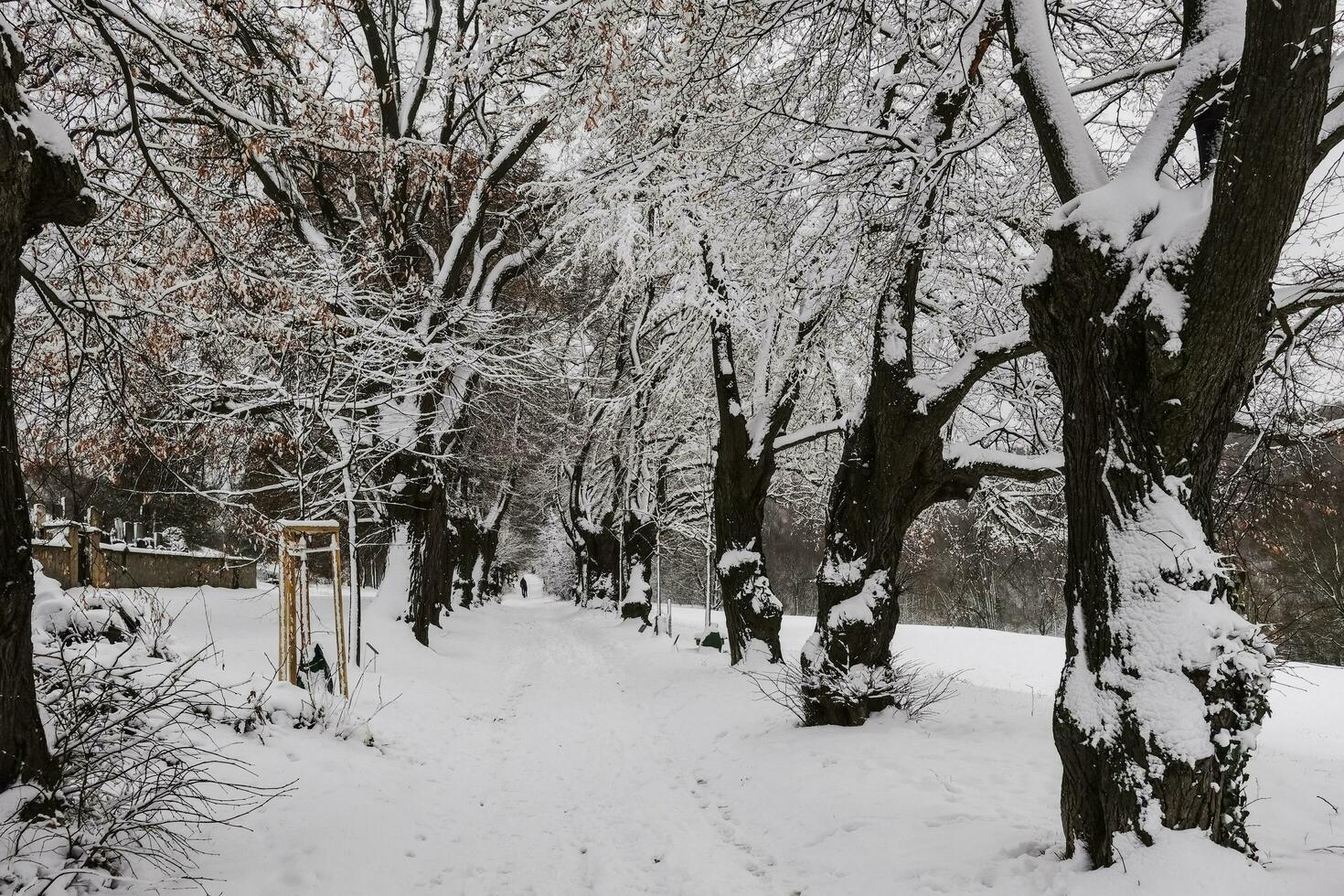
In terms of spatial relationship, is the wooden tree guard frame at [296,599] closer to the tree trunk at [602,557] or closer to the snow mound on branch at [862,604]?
the snow mound on branch at [862,604]

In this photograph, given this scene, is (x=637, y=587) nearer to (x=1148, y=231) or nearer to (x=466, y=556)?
(x=466, y=556)

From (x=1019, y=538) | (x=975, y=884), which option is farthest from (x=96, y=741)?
(x=1019, y=538)

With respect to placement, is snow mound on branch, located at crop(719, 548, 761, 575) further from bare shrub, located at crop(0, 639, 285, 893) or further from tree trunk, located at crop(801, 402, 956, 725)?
bare shrub, located at crop(0, 639, 285, 893)

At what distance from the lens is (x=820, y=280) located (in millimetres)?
7754

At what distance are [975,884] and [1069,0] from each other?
7.68 m

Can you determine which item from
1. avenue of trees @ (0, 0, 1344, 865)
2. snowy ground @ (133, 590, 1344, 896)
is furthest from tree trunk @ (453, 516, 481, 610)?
snowy ground @ (133, 590, 1344, 896)

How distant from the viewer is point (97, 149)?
4.83 m

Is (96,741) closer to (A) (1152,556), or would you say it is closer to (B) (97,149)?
(B) (97,149)

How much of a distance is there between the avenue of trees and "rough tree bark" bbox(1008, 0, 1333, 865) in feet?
0.06

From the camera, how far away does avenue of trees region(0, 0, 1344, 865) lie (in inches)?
126

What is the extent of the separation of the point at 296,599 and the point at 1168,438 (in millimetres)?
6984

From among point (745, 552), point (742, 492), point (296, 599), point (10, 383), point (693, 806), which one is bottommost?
point (693, 806)

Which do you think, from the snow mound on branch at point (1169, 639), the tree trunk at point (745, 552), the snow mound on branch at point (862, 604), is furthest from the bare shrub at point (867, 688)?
the snow mound on branch at point (1169, 639)

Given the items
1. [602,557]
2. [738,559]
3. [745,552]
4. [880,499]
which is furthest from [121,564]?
[602,557]
